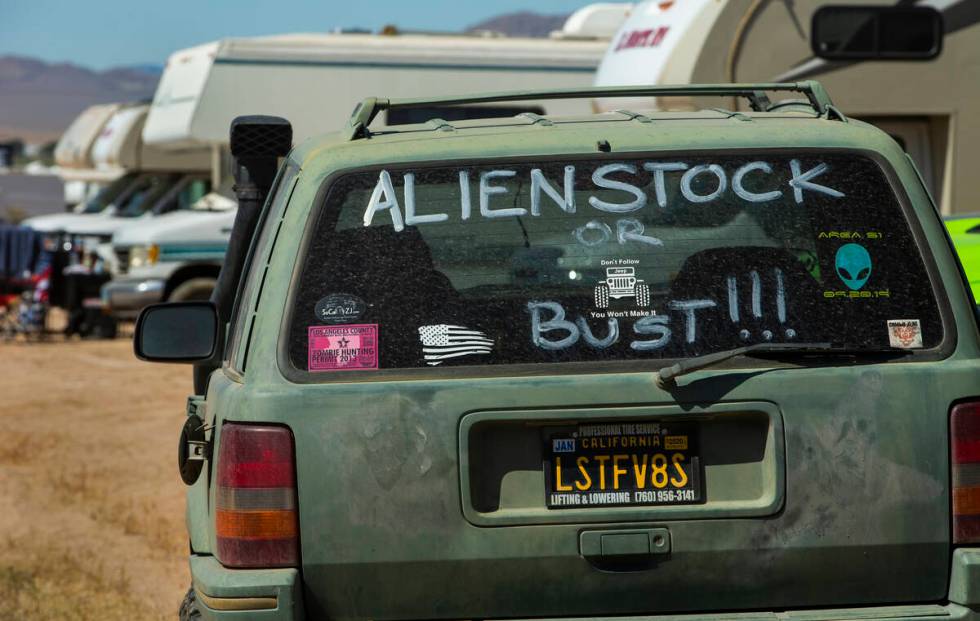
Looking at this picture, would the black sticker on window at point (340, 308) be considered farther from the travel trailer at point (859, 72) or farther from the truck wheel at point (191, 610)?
the travel trailer at point (859, 72)

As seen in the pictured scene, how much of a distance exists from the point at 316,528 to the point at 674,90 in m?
1.30

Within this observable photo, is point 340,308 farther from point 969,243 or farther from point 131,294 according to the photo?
point 131,294

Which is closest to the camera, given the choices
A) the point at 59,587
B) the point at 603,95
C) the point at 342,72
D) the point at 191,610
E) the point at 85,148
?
the point at 191,610

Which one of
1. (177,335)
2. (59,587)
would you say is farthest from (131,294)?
(177,335)

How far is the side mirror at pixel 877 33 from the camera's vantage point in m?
10.3

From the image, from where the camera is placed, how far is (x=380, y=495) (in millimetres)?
3402

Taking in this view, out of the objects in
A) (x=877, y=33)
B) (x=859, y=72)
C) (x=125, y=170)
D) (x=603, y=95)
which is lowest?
(x=603, y=95)

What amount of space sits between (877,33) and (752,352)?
7.52m

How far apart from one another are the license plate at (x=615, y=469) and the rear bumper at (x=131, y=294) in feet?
48.0

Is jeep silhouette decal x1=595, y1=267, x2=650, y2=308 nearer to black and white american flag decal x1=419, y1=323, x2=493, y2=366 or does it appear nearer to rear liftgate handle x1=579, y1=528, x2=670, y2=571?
black and white american flag decal x1=419, y1=323, x2=493, y2=366

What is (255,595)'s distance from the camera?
3391 mm

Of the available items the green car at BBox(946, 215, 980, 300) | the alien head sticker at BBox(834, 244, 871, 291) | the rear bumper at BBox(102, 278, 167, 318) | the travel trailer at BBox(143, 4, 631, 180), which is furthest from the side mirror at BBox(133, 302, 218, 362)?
the rear bumper at BBox(102, 278, 167, 318)

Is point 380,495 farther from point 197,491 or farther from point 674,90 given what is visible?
point 674,90

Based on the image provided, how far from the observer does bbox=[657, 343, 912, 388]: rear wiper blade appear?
3345 mm
